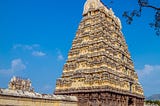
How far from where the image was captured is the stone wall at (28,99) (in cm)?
2591

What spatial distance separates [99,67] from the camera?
36062 mm

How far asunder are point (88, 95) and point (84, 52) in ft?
23.9

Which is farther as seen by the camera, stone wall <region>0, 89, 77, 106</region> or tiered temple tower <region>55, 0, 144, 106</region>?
tiered temple tower <region>55, 0, 144, 106</region>

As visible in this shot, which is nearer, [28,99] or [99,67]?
[28,99]

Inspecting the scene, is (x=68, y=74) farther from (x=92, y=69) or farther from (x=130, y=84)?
(x=130, y=84)

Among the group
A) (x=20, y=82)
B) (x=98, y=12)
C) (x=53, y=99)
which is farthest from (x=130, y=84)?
(x=20, y=82)

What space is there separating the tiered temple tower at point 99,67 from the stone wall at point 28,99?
4292mm

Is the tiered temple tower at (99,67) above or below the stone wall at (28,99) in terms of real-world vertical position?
above

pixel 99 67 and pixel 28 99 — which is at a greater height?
pixel 99 67

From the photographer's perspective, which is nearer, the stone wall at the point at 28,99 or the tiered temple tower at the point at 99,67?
the stone wall at the point at 28,99

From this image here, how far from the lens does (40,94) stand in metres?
30.3

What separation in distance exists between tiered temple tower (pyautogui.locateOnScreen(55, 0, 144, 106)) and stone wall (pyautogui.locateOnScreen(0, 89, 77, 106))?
4292 millimetres

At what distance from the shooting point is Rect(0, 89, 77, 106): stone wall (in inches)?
1020

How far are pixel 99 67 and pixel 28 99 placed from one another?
12.1 metres
